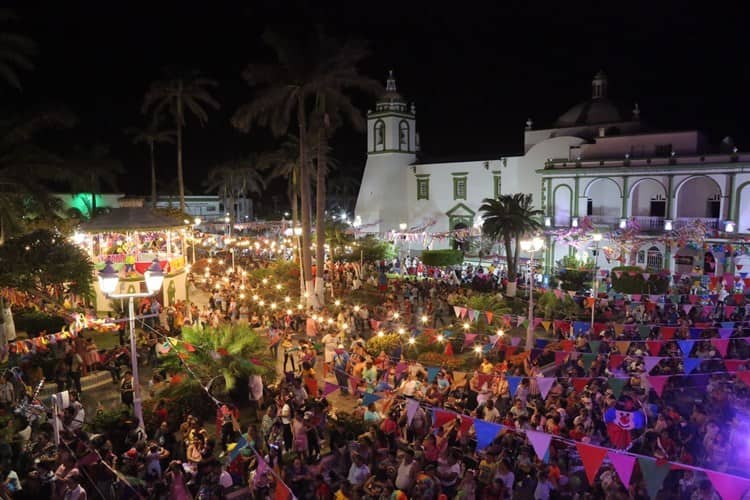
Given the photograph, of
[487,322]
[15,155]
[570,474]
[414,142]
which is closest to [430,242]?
[414,142]

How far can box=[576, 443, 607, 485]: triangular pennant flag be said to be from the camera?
26.7 ft

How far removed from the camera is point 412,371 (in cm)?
1273

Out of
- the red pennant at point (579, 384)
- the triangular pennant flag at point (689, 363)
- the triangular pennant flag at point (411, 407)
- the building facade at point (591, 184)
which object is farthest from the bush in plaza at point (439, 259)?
the triangular pennant flag at point (411, 407)

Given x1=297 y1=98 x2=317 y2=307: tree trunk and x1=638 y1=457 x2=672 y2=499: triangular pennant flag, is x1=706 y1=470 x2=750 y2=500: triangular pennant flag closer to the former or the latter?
x1=638 y1=457 x2=672 y2=499: triangular pennant flag

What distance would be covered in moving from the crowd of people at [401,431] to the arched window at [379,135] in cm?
3175

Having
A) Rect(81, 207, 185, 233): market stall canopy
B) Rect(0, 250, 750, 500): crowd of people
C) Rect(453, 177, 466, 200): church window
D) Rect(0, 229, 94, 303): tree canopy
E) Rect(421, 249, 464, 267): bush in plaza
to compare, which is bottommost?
Rect(0, 250, 750, 500): crowd of people

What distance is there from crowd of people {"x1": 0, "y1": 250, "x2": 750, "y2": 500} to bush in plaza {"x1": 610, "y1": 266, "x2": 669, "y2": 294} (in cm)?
843


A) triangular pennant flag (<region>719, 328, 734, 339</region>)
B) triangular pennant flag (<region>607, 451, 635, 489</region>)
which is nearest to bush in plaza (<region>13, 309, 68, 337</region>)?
triangular pennant flag (<region>607, 451, 635, 489</region>)

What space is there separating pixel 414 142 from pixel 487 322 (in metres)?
30.8

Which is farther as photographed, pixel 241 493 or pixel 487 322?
pixel 487 322

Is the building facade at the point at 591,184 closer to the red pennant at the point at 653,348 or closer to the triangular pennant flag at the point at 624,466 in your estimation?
the red pennant at the point at 653,348

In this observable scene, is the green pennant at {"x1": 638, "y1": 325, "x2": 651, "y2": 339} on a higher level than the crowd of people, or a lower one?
higher

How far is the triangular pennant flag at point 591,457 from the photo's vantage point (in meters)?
8.14

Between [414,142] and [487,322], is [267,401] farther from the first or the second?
[414,142]
